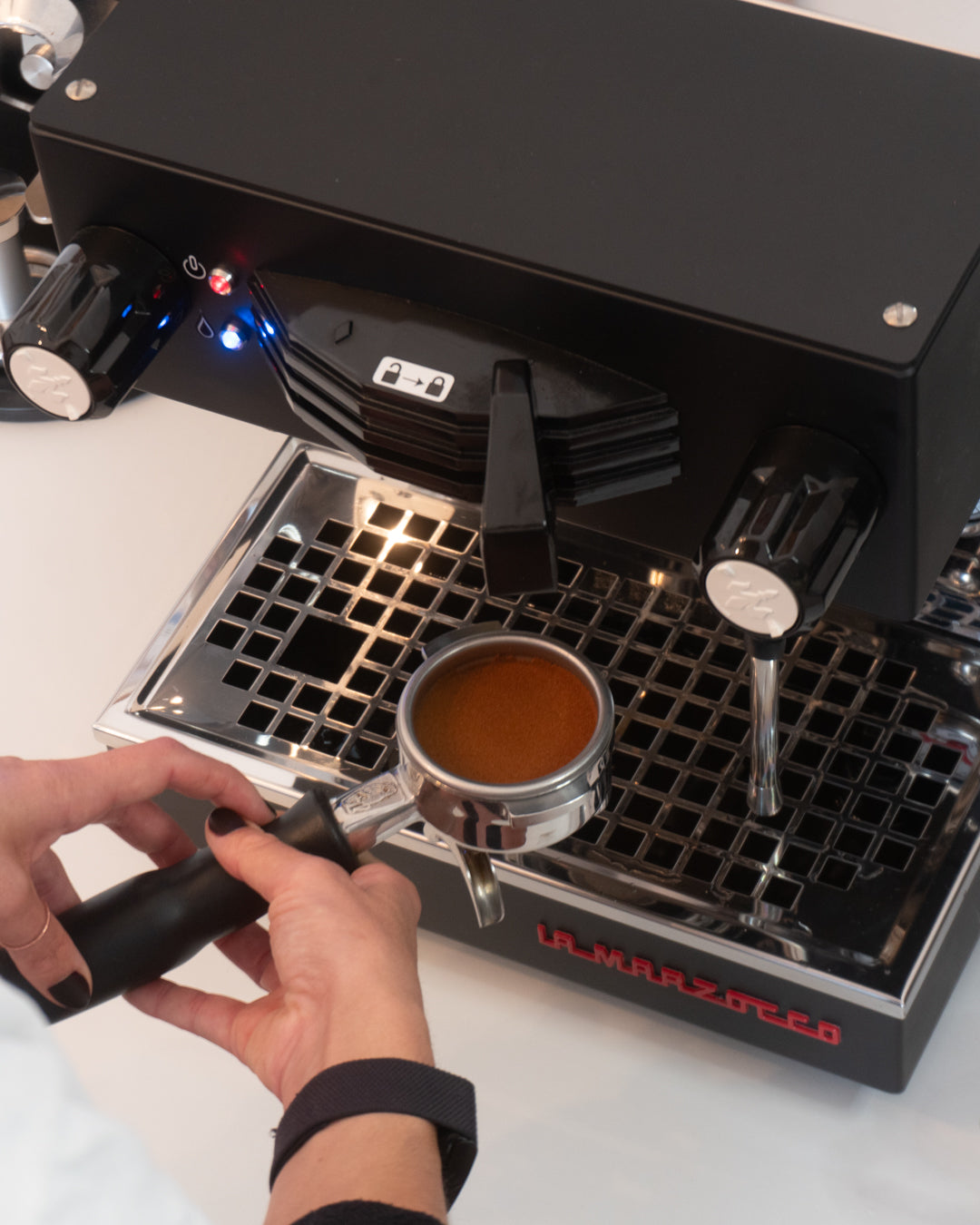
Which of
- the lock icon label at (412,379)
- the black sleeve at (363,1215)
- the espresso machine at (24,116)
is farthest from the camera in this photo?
the espresso machine at (24,116)

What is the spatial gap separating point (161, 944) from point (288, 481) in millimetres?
358

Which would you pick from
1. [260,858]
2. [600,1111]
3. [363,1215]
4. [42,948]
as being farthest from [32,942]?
[600,1111]

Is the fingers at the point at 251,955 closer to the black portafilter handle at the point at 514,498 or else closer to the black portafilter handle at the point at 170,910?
the black portafilter handle at the point at 170,910

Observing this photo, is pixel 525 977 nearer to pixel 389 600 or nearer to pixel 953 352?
pixel 389 600

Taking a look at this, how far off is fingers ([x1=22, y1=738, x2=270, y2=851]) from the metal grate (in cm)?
10

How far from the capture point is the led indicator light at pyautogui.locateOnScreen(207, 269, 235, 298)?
2.28ft

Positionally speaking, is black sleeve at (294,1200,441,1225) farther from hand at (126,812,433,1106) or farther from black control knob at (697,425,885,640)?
black control knob at (697,425,885,640)

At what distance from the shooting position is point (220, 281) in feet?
2.29

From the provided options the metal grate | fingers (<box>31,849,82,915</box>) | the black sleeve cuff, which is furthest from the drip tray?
the black sleeve cuff

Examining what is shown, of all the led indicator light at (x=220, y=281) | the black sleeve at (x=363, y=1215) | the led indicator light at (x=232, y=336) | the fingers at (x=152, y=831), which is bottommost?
the black sleeve at (x=363, y=1215)

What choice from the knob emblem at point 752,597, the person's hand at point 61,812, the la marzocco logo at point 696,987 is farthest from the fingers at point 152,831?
the knob emblem at point 752,597

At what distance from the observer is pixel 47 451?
119 cm

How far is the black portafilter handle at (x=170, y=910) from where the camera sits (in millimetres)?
725

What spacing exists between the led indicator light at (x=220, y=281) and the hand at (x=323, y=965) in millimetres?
250
